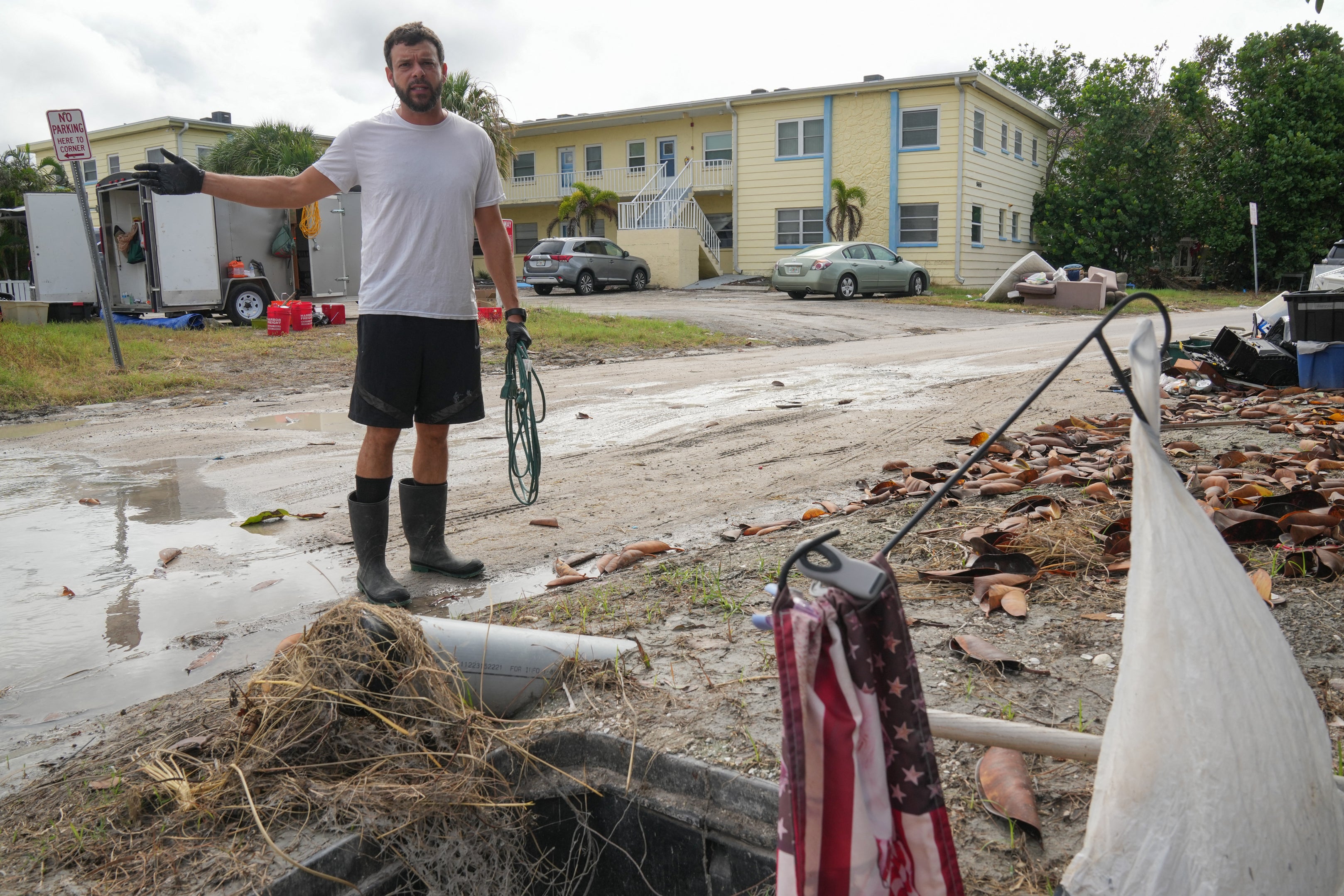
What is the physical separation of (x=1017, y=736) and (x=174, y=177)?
3644mm

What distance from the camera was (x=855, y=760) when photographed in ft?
4.80

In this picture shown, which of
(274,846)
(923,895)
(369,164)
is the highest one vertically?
(369,164)

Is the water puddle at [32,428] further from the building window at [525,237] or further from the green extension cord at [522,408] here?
the building window at [525,237]

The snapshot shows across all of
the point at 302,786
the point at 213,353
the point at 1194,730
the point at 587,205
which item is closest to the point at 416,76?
the point at 302,786

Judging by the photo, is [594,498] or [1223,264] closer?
[594,498]

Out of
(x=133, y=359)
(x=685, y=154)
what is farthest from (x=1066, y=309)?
(x=133, y=359)

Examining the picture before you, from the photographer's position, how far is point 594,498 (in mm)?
5527

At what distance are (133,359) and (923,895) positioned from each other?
11.7 meters

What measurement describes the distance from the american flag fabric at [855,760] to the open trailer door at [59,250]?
20.2 meters

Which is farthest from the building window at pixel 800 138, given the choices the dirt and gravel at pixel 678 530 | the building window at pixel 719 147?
the dirt and gravel at pixel 678 530

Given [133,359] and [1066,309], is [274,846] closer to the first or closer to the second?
[133,359]

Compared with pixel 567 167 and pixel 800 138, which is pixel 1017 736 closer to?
pixel 800 138

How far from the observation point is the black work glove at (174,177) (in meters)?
3.86

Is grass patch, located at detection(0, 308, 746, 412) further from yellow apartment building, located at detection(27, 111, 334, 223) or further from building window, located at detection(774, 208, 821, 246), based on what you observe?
yellow apartment building, located at detection(27, 111, 334, 223)
